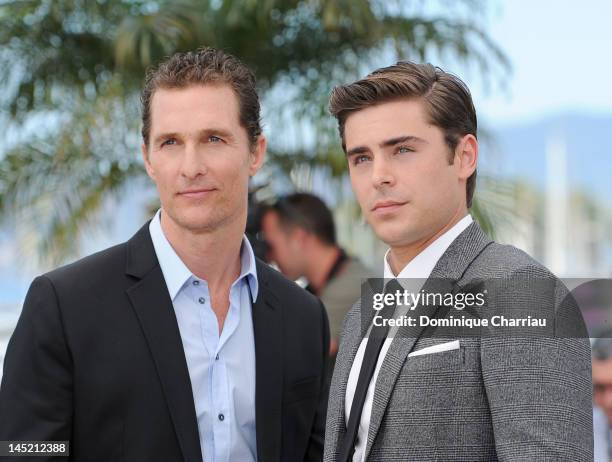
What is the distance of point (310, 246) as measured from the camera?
200 inches

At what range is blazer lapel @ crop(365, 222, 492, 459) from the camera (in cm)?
184

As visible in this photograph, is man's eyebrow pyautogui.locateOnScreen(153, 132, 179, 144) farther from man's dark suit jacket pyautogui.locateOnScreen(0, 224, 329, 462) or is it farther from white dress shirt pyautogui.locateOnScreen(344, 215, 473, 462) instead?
white dress shirt pyautogui.locateOnScreen(344, 215, 473, 462)

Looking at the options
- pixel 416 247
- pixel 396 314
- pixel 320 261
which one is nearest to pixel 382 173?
pixel 416 247

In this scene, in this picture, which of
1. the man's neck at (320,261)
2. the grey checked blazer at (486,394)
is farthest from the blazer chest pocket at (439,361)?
the man's neck at (320,261)

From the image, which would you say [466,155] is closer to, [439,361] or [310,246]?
[439,361]

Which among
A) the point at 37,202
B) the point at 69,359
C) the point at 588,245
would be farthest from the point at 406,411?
the point at 588,245

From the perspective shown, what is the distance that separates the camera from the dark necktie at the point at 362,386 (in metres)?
1.93

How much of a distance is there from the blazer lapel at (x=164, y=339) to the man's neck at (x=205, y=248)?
3.0 inches

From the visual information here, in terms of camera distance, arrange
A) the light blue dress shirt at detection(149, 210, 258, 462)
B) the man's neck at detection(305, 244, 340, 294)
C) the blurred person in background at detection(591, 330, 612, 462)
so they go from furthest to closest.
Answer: the man's neck at detection(305, 244, 340, 294) → the blurred person in background at detection(591, 330, 612, 462) → the light blue dress shirt at detection(149, 210, 258, 462)

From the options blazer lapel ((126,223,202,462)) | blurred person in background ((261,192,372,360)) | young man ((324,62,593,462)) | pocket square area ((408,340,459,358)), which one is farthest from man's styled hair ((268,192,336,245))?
pocket square area ((408,340,459,358))

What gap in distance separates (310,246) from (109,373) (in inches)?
115

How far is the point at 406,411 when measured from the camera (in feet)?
5.93

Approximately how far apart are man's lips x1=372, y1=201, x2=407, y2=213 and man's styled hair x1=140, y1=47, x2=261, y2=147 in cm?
72

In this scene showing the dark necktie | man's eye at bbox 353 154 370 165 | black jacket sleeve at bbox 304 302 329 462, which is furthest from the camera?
black jacket sleeve at bbox 304 302 329 462
